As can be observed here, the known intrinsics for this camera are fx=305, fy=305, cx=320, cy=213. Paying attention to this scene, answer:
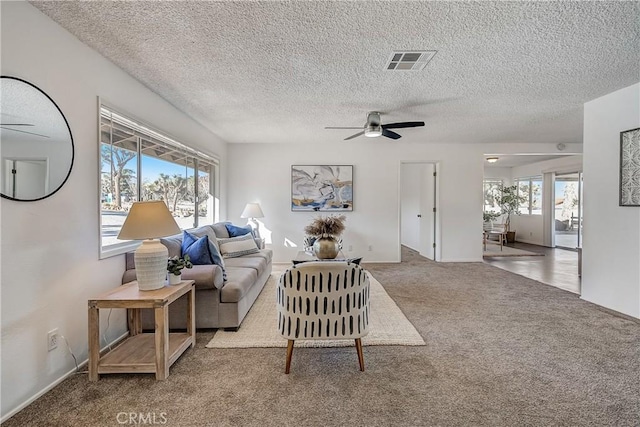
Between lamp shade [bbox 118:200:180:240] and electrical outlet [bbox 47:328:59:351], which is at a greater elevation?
lamp shade [bbox 118:200:180:240]

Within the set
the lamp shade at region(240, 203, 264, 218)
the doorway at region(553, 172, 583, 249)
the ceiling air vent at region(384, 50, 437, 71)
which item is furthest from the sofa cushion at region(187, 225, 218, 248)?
the doorway at region(553, 172, 583, 249)

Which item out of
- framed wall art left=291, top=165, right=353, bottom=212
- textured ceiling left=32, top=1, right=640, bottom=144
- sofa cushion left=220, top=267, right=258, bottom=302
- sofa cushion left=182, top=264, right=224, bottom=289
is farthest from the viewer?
framed wall art left=291, top=165, right=353, bottom=212

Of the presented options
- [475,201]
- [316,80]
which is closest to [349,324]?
[316,80]

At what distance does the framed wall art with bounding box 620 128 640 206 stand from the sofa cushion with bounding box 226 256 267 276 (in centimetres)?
414

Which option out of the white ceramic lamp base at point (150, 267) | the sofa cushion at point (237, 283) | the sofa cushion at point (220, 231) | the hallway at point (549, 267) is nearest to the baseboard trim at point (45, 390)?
the white ceramic lamp base at point (150, 267)

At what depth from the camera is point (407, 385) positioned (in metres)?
1.99

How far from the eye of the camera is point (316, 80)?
3.04m

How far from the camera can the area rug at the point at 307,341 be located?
8.44 feet

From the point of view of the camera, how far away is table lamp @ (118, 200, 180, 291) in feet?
7.09

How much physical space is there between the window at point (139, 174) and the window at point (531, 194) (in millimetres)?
9029

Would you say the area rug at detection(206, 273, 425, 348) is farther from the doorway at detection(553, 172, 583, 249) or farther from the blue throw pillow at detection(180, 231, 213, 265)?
the doorway at detection(553, 172, 583, 249)

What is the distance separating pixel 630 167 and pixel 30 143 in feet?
17.3

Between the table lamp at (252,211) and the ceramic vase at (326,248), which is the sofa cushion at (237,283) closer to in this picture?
the ceramic vase at (326,248)

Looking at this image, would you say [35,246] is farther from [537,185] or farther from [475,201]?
[537,185]
